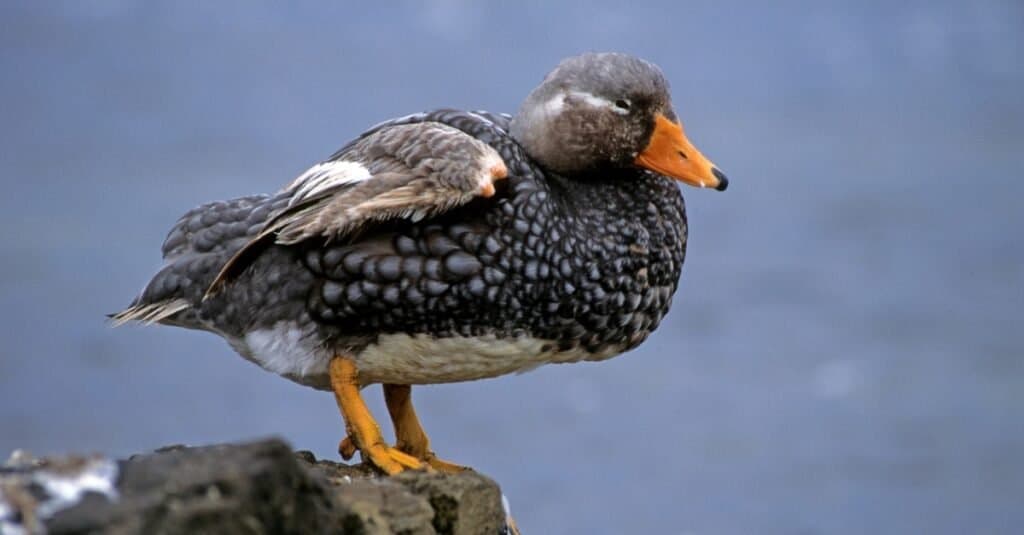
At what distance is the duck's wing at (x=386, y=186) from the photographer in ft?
20.3

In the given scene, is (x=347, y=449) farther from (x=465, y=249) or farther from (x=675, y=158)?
(x=675, y=158)

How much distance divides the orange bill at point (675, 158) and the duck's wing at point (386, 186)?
67 centimetres

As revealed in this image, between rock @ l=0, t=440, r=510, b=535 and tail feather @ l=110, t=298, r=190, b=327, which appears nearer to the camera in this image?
rock @ l=0, t=440, r=510, b=535

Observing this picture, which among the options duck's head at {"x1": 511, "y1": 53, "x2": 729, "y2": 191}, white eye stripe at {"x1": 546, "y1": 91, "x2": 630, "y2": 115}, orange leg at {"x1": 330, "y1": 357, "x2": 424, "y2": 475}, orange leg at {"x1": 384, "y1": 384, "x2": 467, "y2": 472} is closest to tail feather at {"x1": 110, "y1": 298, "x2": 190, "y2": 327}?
orange leg at {"x1": 330, "y1": 357, "x2": 424, "y2": 475}

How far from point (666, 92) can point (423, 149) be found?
1070 mm

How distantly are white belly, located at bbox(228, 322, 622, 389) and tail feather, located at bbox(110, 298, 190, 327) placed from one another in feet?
1.27

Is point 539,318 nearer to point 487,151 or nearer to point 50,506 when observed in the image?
point 487,151

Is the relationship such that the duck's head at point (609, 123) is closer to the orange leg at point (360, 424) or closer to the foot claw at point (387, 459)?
the orange leg at point (360, 424)

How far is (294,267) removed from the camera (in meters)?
6.46

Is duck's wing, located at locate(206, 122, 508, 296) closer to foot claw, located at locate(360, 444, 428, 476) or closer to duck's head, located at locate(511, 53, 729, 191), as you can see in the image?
duck's head, located at locate(511, 53, 729, 191)

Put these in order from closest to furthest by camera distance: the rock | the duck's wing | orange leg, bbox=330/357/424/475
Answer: the rock, the duck's wing, orange leg, bbox=330/357/424/475

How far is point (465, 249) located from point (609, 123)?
2.72ft

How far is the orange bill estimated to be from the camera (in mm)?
6594

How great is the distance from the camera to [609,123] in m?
6.54
